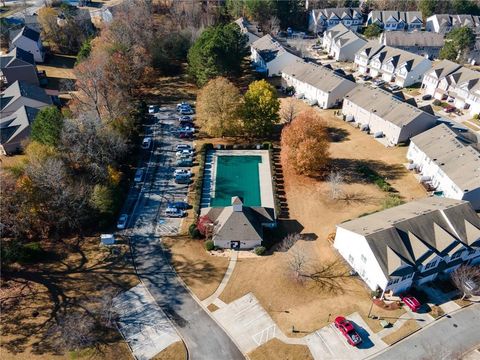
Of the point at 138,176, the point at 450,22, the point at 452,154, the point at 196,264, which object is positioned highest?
the point at 450,22

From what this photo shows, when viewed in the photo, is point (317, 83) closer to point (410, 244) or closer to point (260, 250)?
point (260, 250)

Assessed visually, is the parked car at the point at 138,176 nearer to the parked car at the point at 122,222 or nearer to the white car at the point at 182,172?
the white car at the point at 182,172

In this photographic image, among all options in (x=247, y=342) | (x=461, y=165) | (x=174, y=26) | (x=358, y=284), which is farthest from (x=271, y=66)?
(x=247, y=342)

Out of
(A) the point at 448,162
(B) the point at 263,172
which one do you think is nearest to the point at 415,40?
(A) the point at 448,162

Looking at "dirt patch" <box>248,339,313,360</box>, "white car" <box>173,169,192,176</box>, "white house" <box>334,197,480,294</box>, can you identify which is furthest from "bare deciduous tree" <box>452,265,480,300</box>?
"white car" <box>173,169,192,176</box>

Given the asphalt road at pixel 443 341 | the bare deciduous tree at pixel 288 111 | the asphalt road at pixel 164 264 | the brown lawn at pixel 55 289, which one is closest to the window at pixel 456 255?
the asphalt road at pixel 443 341

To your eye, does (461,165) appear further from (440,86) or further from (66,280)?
(66,280)
